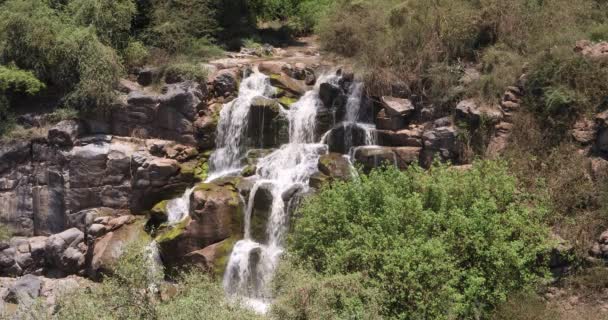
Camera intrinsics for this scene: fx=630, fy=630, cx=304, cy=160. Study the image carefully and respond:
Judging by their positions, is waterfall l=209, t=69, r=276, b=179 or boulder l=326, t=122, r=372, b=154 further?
waterfall l=209, t=69, r=276, b=179

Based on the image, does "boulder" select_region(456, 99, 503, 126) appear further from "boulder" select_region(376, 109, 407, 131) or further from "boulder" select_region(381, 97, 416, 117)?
"boulder" select_region(376, 109, 407, 131)

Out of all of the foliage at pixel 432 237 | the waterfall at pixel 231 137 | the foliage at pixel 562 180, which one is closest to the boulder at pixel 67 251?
the waterfall at pixel 231 137

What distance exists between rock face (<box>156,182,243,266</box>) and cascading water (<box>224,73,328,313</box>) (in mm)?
449

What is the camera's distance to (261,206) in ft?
64.4

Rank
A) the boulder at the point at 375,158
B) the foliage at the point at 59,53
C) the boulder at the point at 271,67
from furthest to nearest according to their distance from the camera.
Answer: the boulder at the point at 271,67, the foliage at the point at 59,53, the boulder at the point at 375,158

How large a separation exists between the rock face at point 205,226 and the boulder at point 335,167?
114 inches

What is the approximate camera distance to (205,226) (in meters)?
19.6

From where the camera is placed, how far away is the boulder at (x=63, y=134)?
22547 mm

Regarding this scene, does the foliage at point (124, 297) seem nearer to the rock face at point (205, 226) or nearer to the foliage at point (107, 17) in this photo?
the rock face at point (205, 226)

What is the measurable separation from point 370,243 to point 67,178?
12881mm

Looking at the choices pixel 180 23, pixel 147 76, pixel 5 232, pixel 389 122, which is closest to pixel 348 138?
pixel 389 122

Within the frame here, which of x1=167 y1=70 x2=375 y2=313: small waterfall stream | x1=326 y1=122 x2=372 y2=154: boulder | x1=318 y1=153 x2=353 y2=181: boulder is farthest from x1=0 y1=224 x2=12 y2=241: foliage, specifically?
x1=326 y1=122 x2=372 y2=154: boulder

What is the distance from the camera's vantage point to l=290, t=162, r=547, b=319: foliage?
13.9 m

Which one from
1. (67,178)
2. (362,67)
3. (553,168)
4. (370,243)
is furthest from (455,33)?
(67,178)
